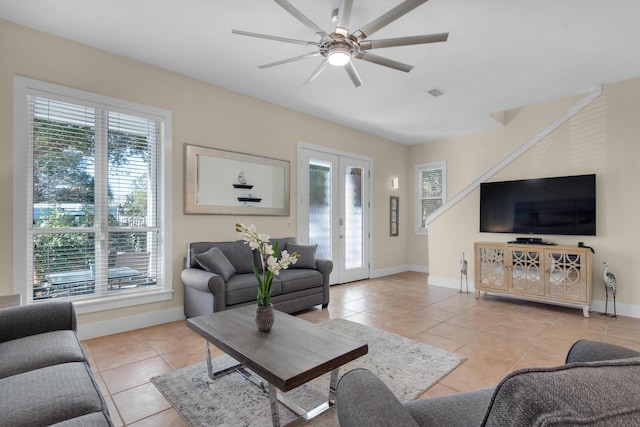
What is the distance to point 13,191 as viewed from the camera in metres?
2.79

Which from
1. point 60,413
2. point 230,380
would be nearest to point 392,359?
point 230,380

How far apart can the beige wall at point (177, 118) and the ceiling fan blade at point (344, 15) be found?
7.50 ft

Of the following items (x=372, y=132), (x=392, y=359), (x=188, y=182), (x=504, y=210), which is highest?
(x=372, y=132)

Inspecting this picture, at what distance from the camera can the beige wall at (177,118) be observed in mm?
2791

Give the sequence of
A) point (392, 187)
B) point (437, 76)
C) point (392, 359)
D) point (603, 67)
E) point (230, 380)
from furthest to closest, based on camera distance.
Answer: point (392, 187)
point (437, 76)
point (603, 67)
point (392, 359)
point (230, 380)

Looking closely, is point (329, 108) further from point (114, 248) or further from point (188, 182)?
point (114, 248)

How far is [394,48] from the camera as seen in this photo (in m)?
3.22

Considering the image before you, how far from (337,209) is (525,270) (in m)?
2.96

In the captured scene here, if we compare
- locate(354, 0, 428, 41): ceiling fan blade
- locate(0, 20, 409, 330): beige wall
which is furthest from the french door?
locate(354, 0, 428, 41): ceiling fan blade

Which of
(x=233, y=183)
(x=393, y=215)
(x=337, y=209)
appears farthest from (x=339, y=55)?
(x=393, y=215)

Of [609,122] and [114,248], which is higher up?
[609,122]

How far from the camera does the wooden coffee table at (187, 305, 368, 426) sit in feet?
5.26

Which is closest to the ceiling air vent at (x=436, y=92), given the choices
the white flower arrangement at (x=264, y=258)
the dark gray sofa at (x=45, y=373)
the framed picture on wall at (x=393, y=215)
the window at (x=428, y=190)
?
the window at (x=428, y=190)

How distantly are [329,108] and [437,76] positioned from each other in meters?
1.68
